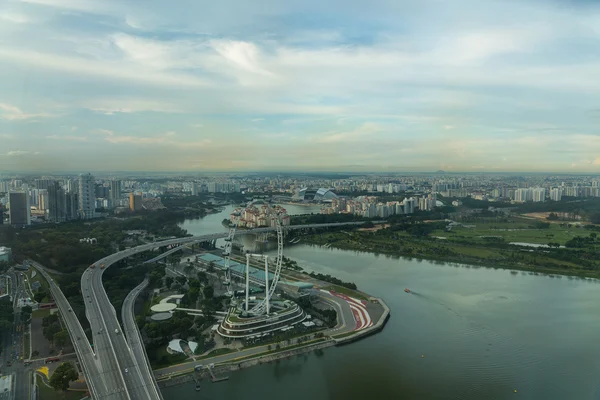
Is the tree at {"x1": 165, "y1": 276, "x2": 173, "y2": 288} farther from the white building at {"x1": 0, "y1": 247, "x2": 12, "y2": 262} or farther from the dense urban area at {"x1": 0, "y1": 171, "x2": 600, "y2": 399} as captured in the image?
the white building at {"x1": 0, "y1": 247, "x2": 12, "y2": 262}

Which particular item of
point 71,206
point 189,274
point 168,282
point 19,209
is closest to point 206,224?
point 71,206

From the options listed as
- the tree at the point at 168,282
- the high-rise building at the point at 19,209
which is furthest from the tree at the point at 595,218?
the high-rise building at the point at 19,209

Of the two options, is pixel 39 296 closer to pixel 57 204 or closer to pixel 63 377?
pixel 63 377

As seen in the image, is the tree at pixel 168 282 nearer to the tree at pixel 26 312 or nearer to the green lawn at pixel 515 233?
the tree at pixel 26 312

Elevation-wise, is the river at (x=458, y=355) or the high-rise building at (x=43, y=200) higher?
the high-rise building at (x=43, y=200)


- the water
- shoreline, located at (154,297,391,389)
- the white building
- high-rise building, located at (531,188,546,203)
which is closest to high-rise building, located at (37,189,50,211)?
the water

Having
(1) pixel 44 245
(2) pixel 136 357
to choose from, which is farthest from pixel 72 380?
(1) pixel 44 245
